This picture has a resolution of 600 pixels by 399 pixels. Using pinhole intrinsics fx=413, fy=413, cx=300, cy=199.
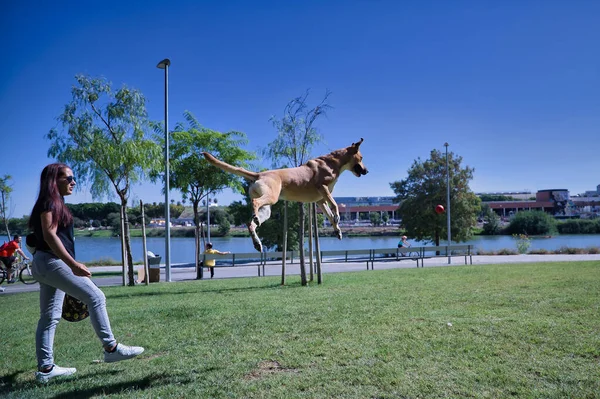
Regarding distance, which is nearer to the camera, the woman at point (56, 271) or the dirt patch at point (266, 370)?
the woman at point (56, 271)

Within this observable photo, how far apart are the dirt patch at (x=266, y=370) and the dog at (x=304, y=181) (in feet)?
6.04

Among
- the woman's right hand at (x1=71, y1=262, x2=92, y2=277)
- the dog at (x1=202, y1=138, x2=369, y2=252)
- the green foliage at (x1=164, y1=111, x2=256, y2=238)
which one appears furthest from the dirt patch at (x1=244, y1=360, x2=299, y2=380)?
the green foliage at (x1=164, y1=111, x2=256, y2=238)

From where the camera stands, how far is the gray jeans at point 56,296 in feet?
14.6

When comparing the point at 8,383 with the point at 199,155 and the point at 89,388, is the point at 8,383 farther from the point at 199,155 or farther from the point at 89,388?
the point at 199,155

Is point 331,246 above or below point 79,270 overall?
below

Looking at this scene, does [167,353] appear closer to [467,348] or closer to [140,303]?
[467,348]

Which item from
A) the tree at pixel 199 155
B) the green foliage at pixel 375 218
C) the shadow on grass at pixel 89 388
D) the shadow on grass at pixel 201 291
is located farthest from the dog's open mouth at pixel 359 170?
the green foliage at pixel 375 218

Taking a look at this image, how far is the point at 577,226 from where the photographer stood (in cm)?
7125

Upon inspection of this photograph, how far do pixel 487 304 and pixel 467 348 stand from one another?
3692mm

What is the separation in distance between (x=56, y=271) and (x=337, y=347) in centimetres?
381

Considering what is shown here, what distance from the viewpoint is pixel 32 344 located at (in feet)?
22.5

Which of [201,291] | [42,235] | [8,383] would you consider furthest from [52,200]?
[201,291]

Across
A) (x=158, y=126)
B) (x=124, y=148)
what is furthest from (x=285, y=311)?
(x=158, y=126)

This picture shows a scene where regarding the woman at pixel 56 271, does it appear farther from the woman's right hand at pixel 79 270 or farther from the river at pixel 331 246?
the river at pixel 331 246
